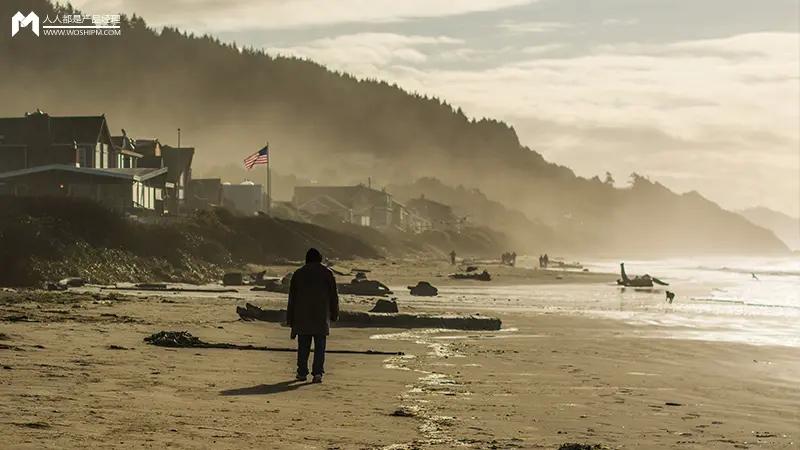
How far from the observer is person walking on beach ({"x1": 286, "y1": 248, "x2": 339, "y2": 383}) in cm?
1564

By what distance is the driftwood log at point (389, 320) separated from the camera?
85.1ft

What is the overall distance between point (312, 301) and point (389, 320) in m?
10.8

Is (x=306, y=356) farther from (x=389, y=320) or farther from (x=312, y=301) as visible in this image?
(x=389, y=320)

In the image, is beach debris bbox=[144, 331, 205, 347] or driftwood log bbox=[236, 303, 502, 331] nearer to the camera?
beach debris bbox=[144, 331, 205, 347]

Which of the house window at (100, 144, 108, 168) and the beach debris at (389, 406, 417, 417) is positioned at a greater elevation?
the house window at (100, 144, 108, 168)

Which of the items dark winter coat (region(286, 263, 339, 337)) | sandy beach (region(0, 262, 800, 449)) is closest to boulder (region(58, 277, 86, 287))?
sandy beach (region(0, 262, 800, 449))

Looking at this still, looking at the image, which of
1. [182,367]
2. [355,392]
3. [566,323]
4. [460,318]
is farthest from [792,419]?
[566,323]

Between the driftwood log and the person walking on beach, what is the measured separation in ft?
31.8

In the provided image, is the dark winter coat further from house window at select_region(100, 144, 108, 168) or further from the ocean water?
house window at select_region(100, 144, 108, 168)

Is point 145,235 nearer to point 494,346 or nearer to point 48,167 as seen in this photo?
point 48,167

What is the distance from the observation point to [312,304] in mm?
15711

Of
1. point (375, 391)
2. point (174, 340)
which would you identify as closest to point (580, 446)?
point (375, 391)

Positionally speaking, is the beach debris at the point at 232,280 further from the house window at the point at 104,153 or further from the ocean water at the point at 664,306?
the house window at the point at 104,153

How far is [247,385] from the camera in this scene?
14156mm
